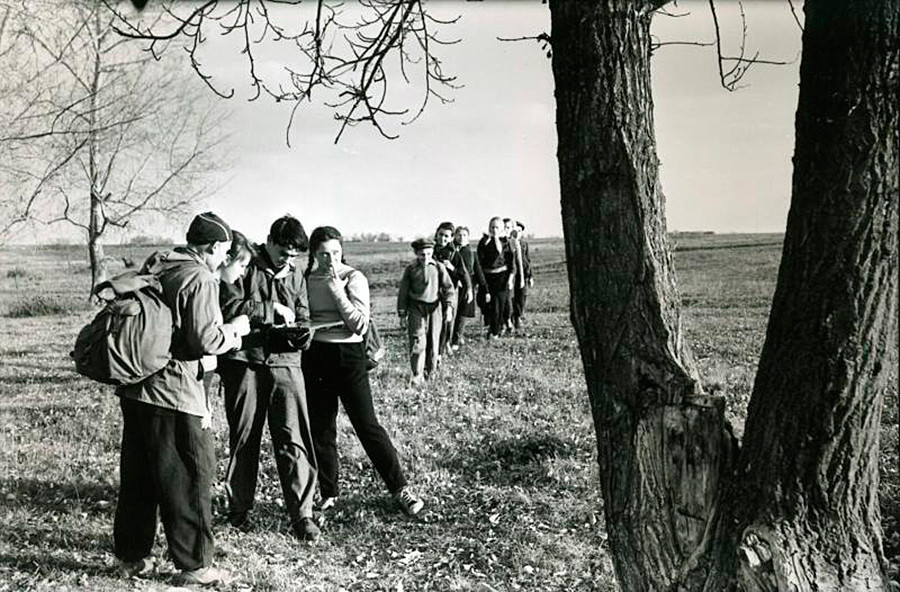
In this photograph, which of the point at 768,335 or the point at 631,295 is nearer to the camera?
the point at 768,335

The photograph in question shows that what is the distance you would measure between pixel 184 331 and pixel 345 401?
5.26ft

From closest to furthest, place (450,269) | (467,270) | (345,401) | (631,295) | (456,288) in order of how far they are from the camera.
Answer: (631,295)
(345,401)
(450,269)
(456,288)
(467,270)

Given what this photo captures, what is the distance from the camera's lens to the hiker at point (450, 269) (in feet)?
40.4

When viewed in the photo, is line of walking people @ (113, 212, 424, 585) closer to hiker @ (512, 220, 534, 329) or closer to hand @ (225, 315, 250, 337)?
hand @ (225, 315, 250, 337)

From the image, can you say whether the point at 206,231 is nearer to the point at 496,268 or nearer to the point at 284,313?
the point at 284,313

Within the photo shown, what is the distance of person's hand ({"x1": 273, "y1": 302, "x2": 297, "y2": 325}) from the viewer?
5465 mm

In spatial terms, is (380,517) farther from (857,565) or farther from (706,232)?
(706,232)

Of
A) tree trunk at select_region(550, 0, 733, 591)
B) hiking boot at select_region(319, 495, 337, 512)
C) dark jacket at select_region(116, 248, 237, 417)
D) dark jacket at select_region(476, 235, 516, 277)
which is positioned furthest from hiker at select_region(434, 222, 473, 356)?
tree trunk at select_region(550, 0, 733, 591)

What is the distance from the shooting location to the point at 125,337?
4.15m

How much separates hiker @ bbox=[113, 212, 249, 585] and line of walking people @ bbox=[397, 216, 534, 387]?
5.79 m

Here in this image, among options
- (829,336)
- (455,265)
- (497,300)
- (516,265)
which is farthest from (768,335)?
(516,265)

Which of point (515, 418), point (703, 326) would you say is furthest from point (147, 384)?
point (703, 326)

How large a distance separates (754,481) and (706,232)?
137 ft

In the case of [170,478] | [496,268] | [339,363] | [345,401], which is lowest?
[170,478]
